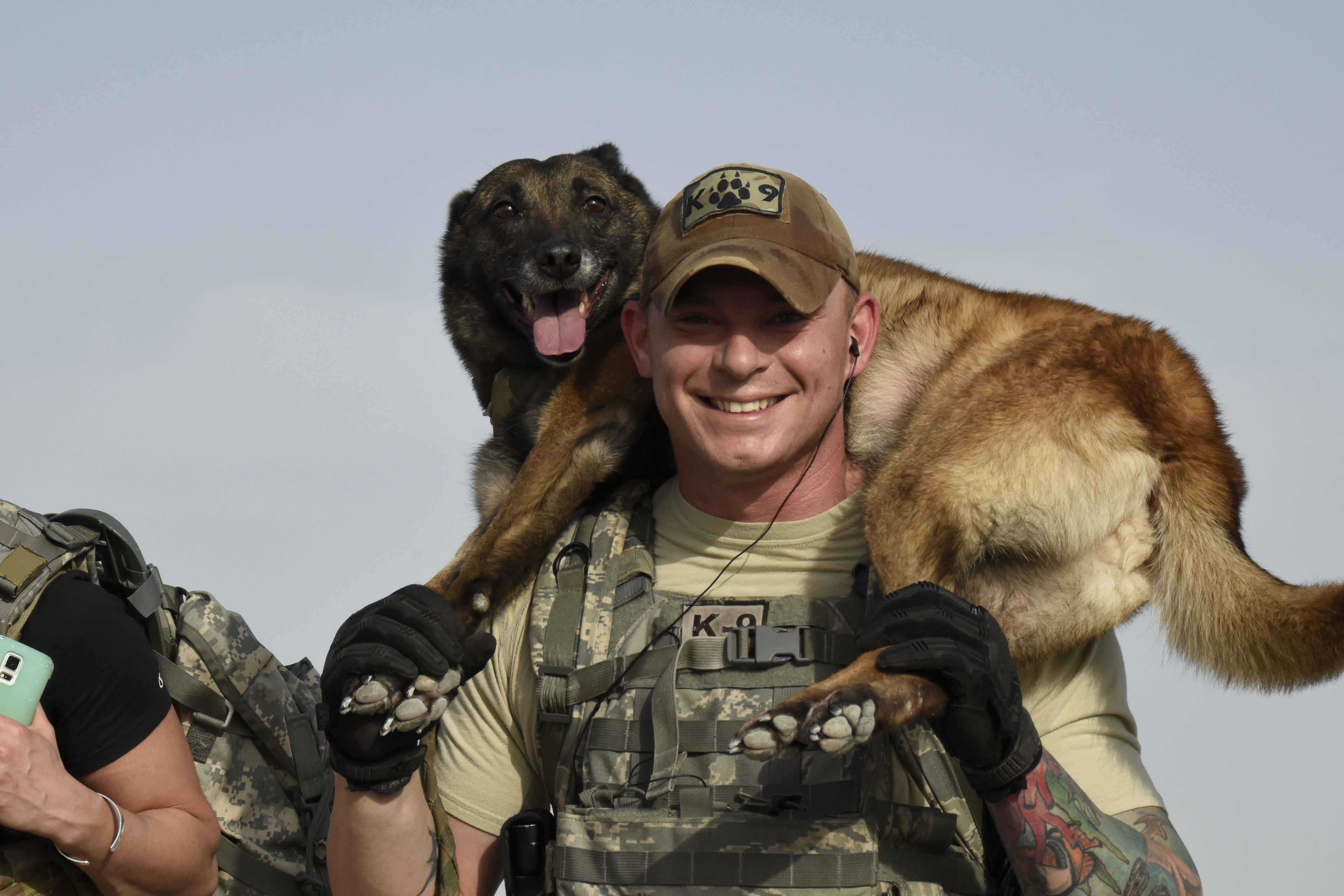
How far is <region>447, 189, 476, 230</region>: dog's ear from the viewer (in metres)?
4.50

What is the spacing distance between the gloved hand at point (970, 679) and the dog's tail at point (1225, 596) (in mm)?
583

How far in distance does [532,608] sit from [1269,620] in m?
1.58

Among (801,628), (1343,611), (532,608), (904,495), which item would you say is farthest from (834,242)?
(1343,611)

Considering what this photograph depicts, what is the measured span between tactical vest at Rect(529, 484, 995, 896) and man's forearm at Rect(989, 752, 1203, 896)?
197 millimetres

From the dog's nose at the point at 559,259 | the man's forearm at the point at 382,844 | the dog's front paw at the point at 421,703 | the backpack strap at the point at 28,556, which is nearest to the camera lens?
the dog's front paw at the point at 421,703

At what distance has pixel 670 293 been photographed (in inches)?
105

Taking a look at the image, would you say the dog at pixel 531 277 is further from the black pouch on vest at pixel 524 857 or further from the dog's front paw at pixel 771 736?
the dog's front paw at pixel 771 736

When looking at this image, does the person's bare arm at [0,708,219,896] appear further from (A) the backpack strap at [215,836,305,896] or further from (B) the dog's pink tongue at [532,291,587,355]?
(B) the dog's pink tongue at [532,291,587,355]

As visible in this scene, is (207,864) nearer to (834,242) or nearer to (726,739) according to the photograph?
(726,739)

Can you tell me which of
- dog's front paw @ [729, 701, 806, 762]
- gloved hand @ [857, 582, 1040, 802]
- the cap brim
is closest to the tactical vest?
gloved hand @ [857, 582, 1040, 802]

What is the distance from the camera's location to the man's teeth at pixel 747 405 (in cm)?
270

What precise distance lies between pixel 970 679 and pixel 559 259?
7.11 feet

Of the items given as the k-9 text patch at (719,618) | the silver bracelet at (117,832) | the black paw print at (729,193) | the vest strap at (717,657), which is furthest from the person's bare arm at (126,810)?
the black paw print at (729,193)

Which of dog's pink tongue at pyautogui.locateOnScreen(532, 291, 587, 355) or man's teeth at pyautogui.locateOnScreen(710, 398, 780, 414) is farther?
dog's pink tongue at pyautogui.locateOnScreen(532, 291, 587, 355)
